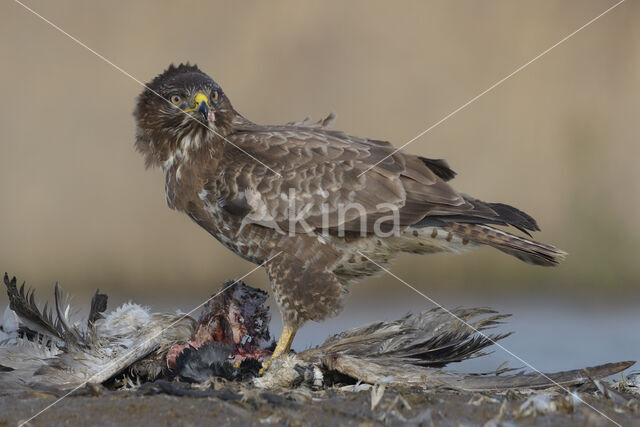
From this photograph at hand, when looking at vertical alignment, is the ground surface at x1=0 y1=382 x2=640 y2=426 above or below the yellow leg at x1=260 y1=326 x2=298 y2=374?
below

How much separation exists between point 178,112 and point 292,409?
293 cm

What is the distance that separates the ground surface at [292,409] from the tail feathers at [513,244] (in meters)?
1.47

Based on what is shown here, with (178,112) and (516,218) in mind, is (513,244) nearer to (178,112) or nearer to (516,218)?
(516,218)

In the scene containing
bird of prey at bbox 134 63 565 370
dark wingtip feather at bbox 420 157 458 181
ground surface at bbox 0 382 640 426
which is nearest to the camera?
ground surface at bbox 0 382 640 426

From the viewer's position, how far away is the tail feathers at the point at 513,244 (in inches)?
196

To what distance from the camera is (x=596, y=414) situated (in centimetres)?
320

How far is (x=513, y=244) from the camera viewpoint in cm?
506

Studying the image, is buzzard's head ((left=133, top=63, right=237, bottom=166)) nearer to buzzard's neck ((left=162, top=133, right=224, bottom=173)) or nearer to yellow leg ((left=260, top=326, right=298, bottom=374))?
buzzard's neck ((left=162, top=133, right=224, bottom=173))

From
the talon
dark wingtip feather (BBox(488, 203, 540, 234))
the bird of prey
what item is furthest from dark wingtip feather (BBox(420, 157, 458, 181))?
the talon

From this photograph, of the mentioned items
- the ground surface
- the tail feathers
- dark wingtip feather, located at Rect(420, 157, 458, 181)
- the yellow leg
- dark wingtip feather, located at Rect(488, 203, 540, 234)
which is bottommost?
the ground surface

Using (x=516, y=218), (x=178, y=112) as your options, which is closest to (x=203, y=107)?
(x=178, y=112)

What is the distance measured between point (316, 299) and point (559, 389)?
1788mm

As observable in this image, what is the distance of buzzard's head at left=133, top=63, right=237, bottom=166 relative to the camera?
5461mm

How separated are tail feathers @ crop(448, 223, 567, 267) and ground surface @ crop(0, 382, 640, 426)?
1.47 metres
